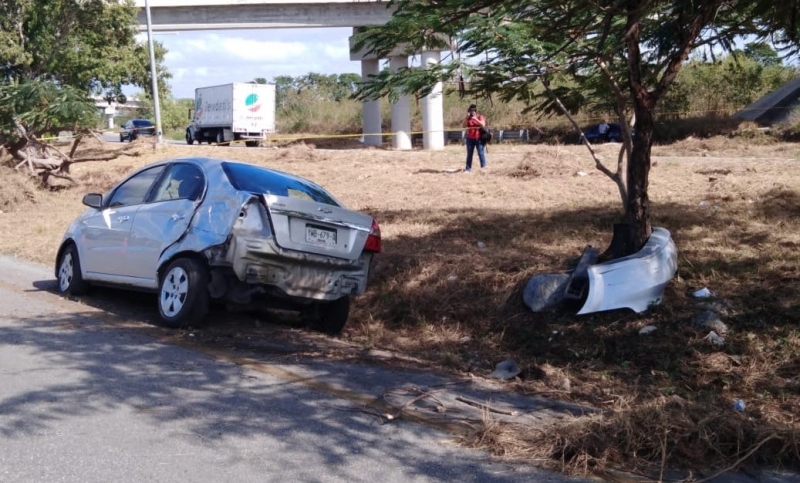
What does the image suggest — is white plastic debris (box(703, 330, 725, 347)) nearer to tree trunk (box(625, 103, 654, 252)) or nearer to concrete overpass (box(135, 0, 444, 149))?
tree trunk (box(625, 103, 654, 252))

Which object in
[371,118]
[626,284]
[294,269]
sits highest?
[371,118]

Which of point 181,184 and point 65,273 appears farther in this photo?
point 65,273

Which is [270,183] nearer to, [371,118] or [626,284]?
[626,284]

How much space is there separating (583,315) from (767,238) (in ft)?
8.57

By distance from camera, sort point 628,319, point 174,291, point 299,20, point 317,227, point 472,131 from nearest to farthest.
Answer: point 628,319
point 317,227
point 174,291
point 472,131
point 299,20

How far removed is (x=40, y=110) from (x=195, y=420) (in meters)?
18.6

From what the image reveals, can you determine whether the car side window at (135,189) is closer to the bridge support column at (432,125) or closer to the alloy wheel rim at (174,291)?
the alloy wheel rim at (174,291)

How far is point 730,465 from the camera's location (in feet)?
16.0

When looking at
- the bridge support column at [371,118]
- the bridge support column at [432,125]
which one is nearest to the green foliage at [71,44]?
the bridge support column at [371,118]

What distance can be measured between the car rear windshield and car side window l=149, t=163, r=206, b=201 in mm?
322

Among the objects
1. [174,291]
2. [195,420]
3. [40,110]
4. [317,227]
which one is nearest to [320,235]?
[317,227]

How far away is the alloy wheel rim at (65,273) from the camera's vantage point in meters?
9.95

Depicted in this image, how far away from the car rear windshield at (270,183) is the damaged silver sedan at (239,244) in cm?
1

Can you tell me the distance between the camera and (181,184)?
872cm
